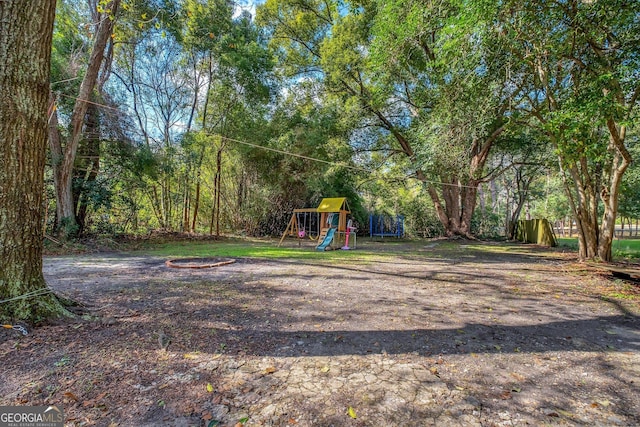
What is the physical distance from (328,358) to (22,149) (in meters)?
2.81

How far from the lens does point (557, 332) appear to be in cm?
260

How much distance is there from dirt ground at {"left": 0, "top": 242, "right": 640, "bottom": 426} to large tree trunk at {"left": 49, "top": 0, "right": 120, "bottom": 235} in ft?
18.2

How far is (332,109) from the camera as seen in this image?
1270 cm

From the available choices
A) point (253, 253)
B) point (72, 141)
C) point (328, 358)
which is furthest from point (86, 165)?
point (328, 358)

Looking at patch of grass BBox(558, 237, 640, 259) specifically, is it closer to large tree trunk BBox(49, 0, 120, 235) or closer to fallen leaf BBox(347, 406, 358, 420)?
fallen leaf BBox(347, 406, 358, 420)

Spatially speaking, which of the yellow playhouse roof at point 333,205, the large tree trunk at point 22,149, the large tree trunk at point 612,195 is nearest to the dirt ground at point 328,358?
the large tree trunk at point 22,149

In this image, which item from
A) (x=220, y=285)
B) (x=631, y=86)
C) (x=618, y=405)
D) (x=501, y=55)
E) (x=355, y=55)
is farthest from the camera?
(x=355, y=55)

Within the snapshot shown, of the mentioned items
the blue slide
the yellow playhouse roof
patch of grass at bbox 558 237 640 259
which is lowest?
patch of grass at bbox 558 237 640 259

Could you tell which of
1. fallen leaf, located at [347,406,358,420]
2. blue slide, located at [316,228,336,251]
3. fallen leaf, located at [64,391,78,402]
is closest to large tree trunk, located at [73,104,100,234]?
blue slide, located at [316,228,336,251]

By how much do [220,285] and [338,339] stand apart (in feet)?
7.62

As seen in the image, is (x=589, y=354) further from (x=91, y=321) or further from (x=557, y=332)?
(x=91, y=321)

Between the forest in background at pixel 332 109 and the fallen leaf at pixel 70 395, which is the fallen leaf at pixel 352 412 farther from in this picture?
the forest in background at pixel 332 109

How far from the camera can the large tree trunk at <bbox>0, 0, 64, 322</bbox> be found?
2.23m

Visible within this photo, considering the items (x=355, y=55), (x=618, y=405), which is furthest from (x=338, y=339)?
(x=355, y=55)
